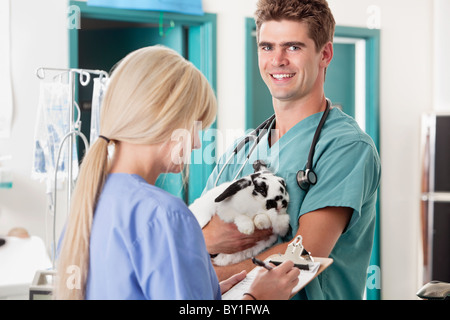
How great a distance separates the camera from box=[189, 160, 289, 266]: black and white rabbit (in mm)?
896

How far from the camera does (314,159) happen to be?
0.90m

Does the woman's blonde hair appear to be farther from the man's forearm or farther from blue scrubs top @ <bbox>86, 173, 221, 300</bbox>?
the man's forearm

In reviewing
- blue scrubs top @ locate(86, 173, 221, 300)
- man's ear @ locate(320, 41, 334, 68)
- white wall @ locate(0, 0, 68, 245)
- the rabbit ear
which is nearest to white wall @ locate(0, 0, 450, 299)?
white wall @ locate(0, 0, 68, 245)

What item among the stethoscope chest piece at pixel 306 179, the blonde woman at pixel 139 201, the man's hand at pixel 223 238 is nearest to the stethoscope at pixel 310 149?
the stethoscope chest piece at pixel 306 179

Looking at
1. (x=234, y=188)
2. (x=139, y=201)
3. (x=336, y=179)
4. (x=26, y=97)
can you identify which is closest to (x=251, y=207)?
(x=234, y=188)

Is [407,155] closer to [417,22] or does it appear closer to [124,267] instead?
[417,22]

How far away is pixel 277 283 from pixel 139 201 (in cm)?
24

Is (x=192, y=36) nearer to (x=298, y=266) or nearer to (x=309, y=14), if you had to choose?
(x=309, y=14)

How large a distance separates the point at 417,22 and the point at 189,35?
18.9 inches

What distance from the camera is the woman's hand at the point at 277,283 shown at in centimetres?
75

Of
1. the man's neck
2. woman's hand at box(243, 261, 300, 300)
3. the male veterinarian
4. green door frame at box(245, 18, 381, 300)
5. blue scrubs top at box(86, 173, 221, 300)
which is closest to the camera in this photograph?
blue scrubs top at box(86, 173, 221, 300)

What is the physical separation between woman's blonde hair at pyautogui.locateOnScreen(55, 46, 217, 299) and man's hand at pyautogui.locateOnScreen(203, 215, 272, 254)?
0.90ft

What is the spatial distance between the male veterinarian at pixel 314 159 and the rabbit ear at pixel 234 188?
4 cm

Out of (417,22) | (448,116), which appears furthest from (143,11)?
(448,116)
